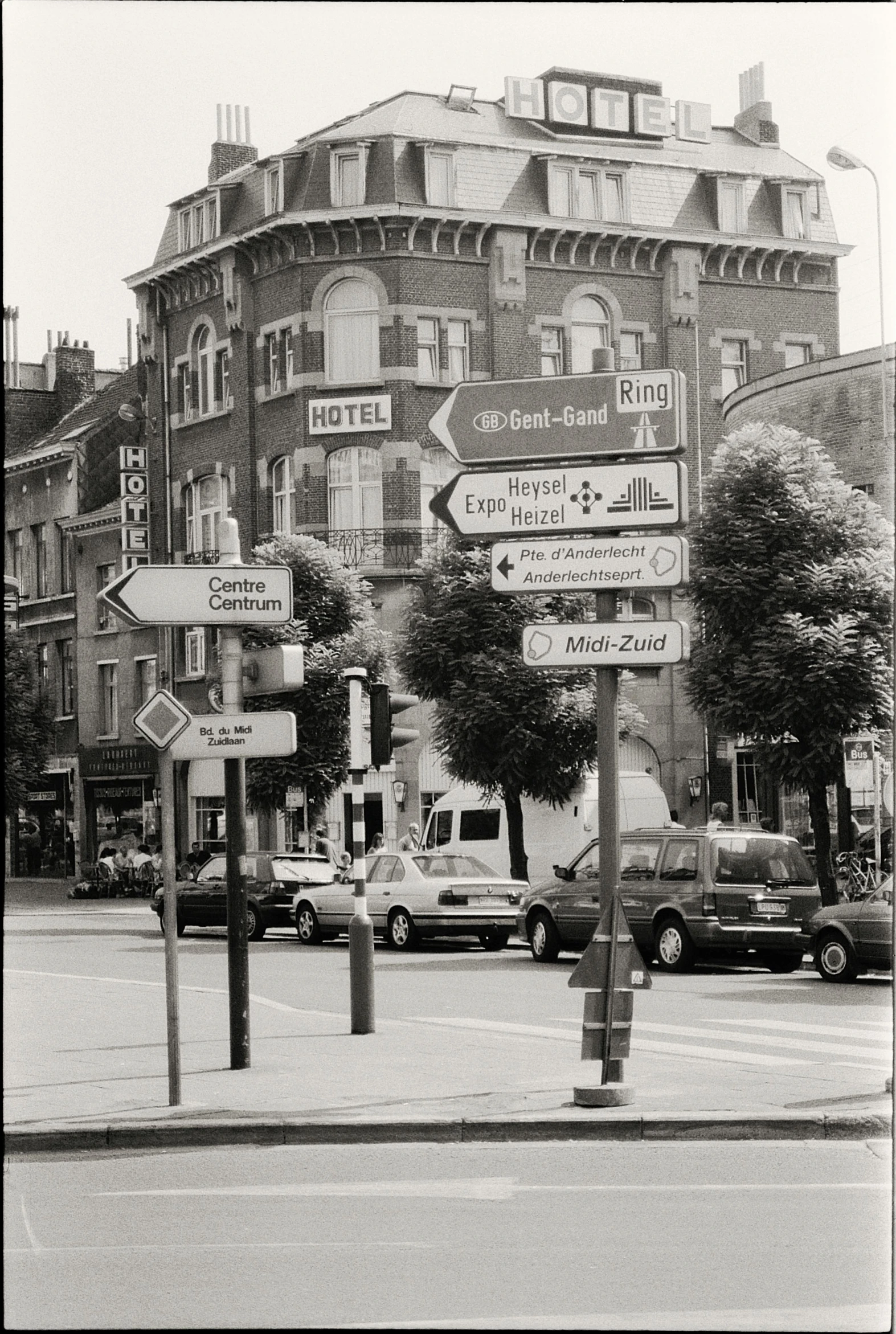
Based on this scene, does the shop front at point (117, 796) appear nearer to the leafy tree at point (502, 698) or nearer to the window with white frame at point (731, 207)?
the leafy tree at point (502, 698)

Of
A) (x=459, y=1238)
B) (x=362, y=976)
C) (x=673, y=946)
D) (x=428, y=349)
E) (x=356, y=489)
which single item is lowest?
(x=673, y=946)

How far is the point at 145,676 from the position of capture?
49.8 m

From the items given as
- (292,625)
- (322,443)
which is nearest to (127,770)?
(322,443)

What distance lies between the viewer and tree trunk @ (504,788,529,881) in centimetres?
3153

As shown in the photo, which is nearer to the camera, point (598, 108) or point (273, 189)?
point (598, 108)

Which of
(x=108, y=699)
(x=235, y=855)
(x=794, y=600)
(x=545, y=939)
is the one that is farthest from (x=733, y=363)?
(x=235, y=855)

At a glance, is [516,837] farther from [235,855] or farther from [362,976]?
[235,855]

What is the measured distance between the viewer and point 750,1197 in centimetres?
714

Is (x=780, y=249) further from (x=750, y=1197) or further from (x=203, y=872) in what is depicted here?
(x=750, y=1197)

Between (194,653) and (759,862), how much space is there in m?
27.4

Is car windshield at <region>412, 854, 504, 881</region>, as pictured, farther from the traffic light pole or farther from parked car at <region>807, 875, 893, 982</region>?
the traffic light pole

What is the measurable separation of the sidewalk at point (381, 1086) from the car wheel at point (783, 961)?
18.7 feet

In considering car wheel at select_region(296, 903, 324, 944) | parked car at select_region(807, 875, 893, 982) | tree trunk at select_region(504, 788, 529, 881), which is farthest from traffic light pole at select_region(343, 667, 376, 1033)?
tree trunk at select_region(504, 788, 529, 881)

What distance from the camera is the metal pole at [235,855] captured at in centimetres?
1123
